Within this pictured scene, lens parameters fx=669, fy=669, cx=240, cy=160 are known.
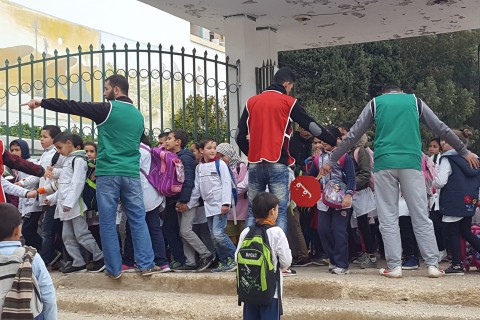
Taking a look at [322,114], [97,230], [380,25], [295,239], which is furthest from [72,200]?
[322,114]

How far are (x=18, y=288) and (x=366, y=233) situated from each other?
15.3 ft

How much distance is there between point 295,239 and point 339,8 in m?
3.62

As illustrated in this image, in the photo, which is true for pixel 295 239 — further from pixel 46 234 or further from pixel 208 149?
pixel 46 234

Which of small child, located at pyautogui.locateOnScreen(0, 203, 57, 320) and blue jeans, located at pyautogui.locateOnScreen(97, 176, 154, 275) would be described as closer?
small child, located at pyautogui.locateOnScreen(0, 203, 57, 320)

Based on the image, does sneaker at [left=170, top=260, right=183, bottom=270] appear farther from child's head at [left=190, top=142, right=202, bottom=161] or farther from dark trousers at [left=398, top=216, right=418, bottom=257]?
dark trousers at [left=398, top=216, right=418, bottom=257]

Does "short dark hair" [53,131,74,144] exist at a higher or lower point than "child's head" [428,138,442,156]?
higher

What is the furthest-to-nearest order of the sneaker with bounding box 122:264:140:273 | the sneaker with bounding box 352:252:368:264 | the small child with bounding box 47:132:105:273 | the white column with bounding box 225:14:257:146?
the white column with bounding box 225:14:257:146, the sneaker with bounding box 352:252:368:264, the small child with bounding box 47:132:105:273, the sneaker with bounding box 122:264:140:273

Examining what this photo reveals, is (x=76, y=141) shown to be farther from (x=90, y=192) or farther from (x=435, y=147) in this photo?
(x=435, y=147)

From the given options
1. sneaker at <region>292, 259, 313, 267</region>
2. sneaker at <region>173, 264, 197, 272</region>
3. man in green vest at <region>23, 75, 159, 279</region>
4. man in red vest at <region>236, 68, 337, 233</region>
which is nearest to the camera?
man in red vest at <region>236, 68, 337, 233</region>

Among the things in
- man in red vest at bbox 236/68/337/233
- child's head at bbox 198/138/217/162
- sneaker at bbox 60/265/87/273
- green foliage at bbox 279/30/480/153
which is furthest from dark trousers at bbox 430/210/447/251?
green foliage at bbox 279/30/480/153

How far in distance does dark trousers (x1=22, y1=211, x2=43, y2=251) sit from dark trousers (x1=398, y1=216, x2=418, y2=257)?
4.18 m

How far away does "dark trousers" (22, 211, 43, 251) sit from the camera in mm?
7891

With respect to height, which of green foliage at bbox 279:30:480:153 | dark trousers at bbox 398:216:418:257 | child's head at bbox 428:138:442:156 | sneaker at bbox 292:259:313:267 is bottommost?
sneaker at bbox 292:259:313:267

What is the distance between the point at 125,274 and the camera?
6840 millimetres
